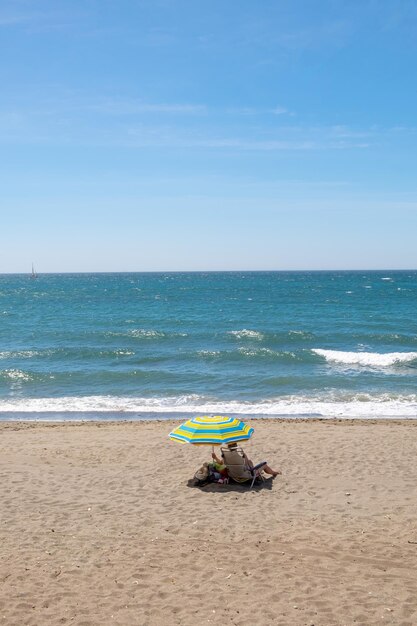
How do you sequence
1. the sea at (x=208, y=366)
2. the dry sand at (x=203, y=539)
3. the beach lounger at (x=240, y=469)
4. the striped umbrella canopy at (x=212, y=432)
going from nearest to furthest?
the dry sand at (x=203, y=539) < the striped umbrella canopy at (x=212, y=432) < the beach lounger at (x=240, y=469) < the sea at (x=208, y=366)

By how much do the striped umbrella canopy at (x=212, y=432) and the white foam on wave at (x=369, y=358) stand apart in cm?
1792

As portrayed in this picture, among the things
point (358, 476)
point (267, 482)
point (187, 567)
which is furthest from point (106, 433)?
point (187, 567)

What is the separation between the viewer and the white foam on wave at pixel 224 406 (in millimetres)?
19531

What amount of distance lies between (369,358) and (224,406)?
11.6m

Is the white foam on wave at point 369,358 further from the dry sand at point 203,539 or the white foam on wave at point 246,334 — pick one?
the dry sand at point 203,539

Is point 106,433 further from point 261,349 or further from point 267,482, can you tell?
point 261,349

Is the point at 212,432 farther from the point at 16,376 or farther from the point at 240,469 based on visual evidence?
the point at 16,376

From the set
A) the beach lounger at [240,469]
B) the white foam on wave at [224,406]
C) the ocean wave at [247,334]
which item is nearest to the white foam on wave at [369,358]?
the white foam on wave at [224,406]

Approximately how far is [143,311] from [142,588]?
158 feet

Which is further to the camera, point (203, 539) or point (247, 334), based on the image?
point (247, 334)

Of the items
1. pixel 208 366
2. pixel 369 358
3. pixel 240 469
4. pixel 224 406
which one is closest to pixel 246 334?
pixel 369 358

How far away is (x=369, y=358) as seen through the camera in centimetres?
2917

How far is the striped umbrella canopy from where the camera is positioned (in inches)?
433

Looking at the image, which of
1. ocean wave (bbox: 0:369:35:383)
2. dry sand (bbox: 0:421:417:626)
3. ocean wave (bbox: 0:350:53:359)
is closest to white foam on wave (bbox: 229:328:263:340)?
ocean wave (bbox: 0:350:53:359)
